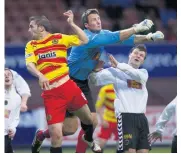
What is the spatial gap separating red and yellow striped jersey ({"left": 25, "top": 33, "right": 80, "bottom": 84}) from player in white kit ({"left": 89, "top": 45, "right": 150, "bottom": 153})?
0.68 m

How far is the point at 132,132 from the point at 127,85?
0.66 m

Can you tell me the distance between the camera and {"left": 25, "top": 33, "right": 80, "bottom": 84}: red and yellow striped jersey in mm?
9500

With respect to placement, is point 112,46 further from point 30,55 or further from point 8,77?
point 30,55

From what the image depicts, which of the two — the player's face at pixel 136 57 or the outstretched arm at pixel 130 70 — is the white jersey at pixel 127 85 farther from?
the player's face at pixel 136 57

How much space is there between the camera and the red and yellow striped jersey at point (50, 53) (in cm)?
950

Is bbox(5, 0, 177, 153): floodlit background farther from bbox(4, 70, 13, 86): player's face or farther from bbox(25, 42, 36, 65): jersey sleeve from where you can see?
bbox(25, 42, 36, 65): jersey sleeve

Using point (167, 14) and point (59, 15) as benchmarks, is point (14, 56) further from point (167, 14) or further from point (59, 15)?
point (167, 14)

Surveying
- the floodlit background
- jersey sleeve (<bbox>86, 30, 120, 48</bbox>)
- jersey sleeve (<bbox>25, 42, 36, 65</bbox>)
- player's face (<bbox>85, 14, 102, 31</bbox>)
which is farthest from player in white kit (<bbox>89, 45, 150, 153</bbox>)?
the floodlit background

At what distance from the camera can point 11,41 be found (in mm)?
18484

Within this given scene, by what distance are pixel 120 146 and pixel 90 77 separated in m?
1.11

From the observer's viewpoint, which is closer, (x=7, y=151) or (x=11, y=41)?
(x=7, y=151)

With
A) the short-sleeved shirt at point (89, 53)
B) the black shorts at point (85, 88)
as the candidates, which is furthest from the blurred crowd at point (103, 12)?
the short-sleeved shirt at point (89, 53)

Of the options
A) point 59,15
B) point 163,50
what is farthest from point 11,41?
point 163,50

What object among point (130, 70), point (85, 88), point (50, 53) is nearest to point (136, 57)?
point (130, 70)
